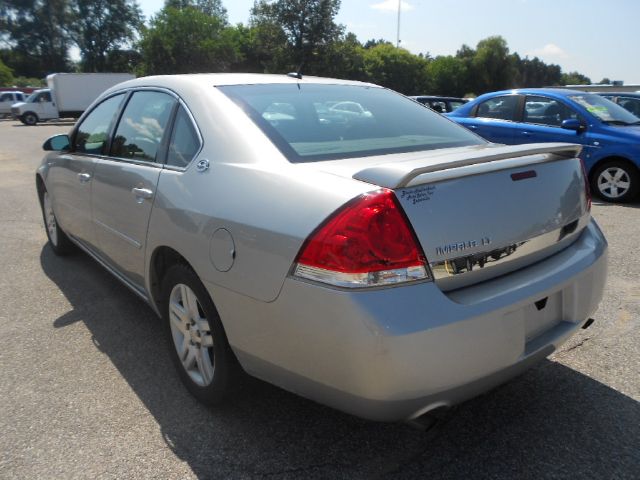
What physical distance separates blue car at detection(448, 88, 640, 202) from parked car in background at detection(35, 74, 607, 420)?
549cm

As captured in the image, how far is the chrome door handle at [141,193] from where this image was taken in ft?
9.18

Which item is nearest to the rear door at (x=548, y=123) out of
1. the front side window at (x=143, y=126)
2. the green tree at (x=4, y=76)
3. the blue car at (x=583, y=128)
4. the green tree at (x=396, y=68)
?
the blue car at (x=583, y=128)

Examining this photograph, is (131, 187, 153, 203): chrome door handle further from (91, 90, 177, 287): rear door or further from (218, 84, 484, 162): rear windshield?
(218, 84, 484, 162): rear windshield

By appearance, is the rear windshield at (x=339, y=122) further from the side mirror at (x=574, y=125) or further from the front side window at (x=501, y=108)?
the front side window at (x=501, y=108)

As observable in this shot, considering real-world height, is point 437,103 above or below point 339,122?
above

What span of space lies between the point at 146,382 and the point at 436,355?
1.74 meters

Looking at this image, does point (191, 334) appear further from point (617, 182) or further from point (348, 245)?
point (617, 182)

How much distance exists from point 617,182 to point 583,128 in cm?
88

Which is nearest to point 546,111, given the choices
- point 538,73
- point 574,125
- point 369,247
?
point 574,125

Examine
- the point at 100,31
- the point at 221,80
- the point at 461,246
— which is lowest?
the point at 461,246

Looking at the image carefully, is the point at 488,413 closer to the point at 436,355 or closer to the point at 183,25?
the point at 436,355

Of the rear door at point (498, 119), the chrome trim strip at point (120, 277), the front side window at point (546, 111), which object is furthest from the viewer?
the rear door at point (498, 119)

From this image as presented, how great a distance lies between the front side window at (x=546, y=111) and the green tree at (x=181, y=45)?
47322 millimetres

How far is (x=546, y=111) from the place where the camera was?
26.6 ft
